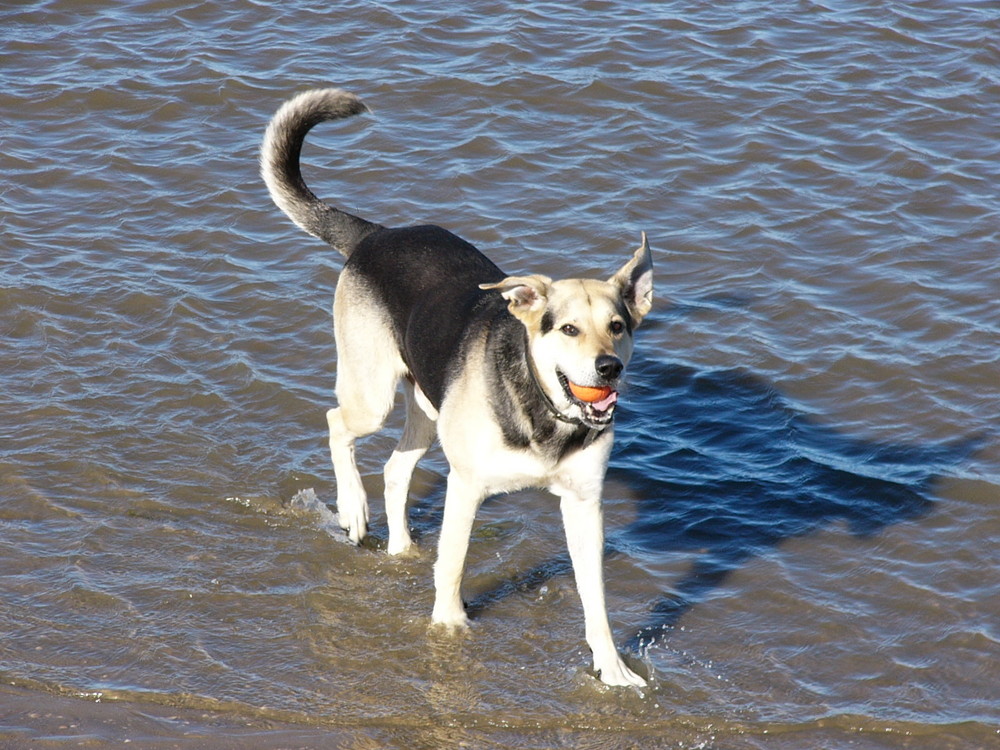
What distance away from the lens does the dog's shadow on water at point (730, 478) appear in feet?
22.1

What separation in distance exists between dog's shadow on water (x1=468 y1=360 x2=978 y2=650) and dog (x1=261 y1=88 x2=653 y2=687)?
0.76 metres

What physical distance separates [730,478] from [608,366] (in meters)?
2.56

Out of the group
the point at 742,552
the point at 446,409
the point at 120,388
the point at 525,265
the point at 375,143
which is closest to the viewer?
the point at 446,409

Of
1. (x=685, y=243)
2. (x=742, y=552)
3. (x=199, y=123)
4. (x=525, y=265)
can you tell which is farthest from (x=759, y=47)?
(x=742, y=552)

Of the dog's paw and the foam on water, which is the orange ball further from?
the foam on water

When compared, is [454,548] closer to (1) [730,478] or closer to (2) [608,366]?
(2) [608,366]

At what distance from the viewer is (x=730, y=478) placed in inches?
291

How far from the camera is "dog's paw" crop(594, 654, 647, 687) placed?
566 centimetres

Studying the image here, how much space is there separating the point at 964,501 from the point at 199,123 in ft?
24.4

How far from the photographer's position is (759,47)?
1246cm

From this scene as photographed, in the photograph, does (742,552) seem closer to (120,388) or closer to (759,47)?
(120,388)

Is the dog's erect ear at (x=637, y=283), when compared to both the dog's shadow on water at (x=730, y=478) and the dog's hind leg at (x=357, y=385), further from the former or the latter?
the dog's shadow on water at (x=730, y=478)

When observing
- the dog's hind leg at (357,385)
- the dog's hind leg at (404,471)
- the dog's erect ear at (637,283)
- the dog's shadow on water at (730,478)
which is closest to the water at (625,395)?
the dog's shadow on water at (730,478)

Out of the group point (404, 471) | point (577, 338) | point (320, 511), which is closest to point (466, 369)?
point (577, 338)
